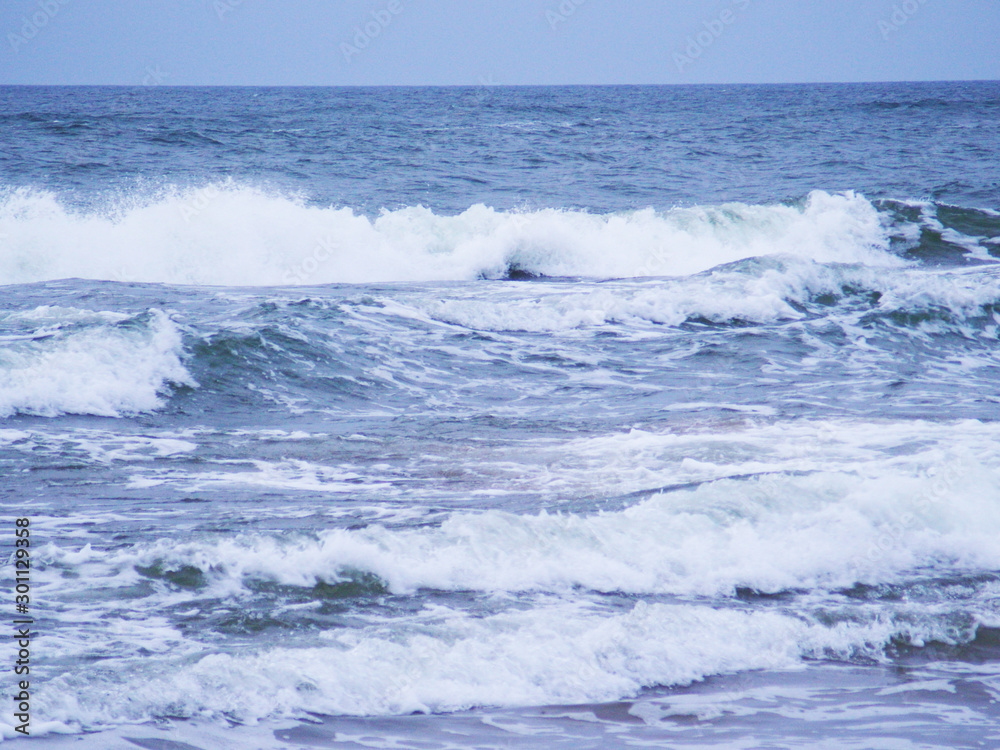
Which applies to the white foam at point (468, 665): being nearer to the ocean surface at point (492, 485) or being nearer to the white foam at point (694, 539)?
the ocean surface at point (492, 485)

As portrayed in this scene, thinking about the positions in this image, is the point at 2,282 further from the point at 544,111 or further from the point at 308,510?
the point at 544,111

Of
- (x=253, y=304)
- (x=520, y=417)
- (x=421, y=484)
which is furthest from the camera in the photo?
(x=253, y=304)

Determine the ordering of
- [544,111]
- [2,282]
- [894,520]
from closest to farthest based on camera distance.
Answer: [894,520] < [2,282] < [544,111]

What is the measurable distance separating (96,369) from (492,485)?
416cm

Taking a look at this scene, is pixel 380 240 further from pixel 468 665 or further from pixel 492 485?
pixel 468 665

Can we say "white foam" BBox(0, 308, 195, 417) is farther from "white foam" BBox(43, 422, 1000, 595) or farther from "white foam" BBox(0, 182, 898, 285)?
"white foam" BBox(0, 182, 898, 285)

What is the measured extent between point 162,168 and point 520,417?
18.9m

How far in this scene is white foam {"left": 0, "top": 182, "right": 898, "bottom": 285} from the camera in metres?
15.5

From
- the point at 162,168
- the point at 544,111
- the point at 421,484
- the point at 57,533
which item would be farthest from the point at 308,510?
the point at 544,111

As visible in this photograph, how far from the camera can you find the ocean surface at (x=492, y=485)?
3.78 m

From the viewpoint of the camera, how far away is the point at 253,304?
1191 cm

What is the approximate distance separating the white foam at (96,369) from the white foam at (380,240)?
5.90 metres

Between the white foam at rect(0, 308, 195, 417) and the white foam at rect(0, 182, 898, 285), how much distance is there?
5900 mm

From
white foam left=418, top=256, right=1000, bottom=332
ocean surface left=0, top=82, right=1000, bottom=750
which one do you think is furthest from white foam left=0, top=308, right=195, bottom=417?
white foam left=418, top=256, right=1000, bottom=332
